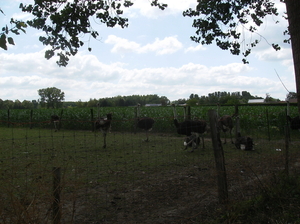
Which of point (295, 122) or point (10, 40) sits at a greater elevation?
point (10, 40)

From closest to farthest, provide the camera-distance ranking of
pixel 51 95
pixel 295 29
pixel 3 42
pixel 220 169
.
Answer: pixel 3 42 < pixel 220 169 < pixel 295 29 < pixel 51 95

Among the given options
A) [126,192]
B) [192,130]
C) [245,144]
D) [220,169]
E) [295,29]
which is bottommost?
[126,192]

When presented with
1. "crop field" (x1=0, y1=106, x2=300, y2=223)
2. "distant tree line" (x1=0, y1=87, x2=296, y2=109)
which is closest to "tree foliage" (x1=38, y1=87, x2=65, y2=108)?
"distant tree line" (x1=0, y1=87, x2=296, y2=109)

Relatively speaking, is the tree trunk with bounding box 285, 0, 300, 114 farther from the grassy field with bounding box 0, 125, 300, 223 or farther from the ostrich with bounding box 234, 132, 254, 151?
the ostrich with bounding box 234, 132, 254, 151

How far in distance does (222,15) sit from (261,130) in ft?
27.9

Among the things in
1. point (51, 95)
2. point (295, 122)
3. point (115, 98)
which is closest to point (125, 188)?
point (295, 122)

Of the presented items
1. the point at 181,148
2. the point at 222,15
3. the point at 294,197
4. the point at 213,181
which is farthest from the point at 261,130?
the point at 294,197

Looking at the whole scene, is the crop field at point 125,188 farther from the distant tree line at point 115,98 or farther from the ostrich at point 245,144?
the distant tree line at point 115,98

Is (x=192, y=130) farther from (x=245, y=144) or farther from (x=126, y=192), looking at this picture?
(x=126, y=192)

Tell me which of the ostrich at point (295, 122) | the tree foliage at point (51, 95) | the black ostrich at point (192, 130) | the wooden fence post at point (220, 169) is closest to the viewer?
the wooden fence post at point (220, 169)

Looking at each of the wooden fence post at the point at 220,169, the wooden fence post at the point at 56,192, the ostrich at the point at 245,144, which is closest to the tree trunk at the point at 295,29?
the wooden fence post at the point at 220,169

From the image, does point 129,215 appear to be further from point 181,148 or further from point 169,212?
point 181,148

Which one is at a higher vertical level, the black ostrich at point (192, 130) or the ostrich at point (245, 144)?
the black ostrich at point (192, 130)

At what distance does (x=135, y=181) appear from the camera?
6.01m
